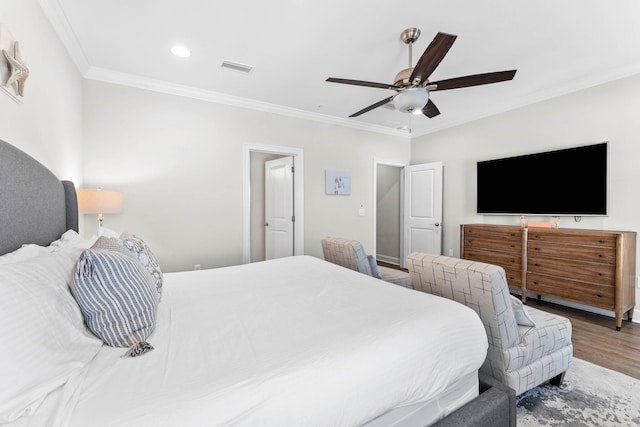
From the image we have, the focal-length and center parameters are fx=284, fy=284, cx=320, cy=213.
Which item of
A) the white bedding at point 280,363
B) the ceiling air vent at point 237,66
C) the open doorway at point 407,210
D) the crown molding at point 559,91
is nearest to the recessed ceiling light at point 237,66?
the ceiling air vent at point 237,66

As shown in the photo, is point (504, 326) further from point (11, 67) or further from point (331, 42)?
point (11, 67)

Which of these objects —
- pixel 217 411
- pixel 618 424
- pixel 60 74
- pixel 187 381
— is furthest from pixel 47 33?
pixel 618 424

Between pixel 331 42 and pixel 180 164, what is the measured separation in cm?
217

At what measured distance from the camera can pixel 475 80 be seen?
2195 millimetres

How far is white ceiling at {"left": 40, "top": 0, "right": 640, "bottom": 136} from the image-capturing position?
2.04 metres

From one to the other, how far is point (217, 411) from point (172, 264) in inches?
116

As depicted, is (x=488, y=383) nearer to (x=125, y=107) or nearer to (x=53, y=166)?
(x=53, y=166)

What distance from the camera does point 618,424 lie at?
156 cm

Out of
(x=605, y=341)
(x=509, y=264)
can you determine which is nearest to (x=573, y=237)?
(x=509, y=264)

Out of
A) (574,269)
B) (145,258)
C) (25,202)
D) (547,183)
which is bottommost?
(574,269)

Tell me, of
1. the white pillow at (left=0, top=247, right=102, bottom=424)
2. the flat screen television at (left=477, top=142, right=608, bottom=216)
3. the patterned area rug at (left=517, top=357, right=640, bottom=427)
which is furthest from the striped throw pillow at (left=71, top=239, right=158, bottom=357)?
the flat screen television at (left=477, top=142, right=608, bottom=216)

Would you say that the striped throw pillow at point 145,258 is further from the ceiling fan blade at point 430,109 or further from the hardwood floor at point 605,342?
the hardwood floor at point 605,342

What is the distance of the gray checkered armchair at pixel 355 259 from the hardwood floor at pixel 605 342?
150 cm

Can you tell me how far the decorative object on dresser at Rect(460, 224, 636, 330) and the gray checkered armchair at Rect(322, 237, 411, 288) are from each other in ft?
5.46
